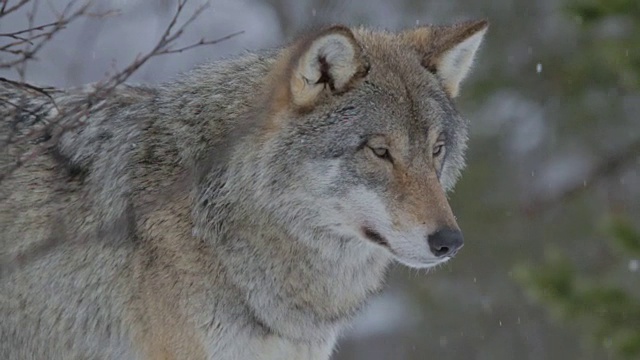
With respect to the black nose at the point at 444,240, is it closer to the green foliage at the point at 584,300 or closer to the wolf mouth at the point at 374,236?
the wolf mouth at the point at 374,236

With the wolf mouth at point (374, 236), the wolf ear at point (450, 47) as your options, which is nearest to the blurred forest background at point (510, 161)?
the wolf ear at point (450, 47)

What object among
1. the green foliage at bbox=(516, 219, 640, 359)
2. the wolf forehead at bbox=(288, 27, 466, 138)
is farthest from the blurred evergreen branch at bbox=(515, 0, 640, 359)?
the wolf forehead at bbox=(288, 27, 466, 138)

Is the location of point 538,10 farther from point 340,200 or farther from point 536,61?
point 340,200

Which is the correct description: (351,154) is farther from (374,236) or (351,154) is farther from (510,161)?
(510,161)

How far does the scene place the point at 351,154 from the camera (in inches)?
211

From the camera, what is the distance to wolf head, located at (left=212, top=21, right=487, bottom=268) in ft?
17.1

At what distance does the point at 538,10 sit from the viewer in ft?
51.4

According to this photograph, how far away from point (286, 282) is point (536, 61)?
28.2ft

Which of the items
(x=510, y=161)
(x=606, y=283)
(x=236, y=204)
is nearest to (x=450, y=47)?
(x=236, y=204)

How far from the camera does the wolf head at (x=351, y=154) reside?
5223mm

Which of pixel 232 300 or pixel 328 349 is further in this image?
pixel 328 349

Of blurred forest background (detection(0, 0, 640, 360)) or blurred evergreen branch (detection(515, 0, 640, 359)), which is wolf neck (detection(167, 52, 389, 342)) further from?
blurred forest background (detection(0, 0, 640, 360))

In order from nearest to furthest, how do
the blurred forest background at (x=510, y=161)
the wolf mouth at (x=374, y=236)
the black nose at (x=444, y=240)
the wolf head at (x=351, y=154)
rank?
1. the black nose at (x=444, y=240)
2. the wolf head at (x=351, y=154)
3. the wolf mouth at (x=374, y=236)
4. the blurred forest background at (x=510, y=161)

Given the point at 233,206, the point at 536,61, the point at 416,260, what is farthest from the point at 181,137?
the point at 536,61
